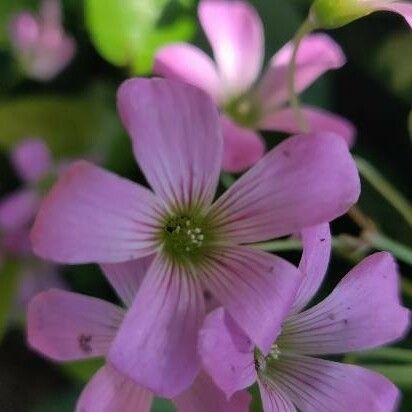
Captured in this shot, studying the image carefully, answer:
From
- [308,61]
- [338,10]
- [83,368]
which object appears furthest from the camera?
[83,368]

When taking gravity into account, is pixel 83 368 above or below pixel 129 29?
below

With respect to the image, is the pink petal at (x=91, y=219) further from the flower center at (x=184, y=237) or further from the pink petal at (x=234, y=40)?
the pink petal at (x=234, y=40)

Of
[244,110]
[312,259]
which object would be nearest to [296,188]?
[312,259]

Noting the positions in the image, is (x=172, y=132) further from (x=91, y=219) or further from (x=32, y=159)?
(x=32, y=159)

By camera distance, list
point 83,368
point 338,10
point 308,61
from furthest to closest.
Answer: point 83,368
point 308,61
point 338,10

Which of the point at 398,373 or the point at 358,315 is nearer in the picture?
the point at 358,315

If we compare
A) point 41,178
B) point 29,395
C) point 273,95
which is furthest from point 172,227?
point 29,395

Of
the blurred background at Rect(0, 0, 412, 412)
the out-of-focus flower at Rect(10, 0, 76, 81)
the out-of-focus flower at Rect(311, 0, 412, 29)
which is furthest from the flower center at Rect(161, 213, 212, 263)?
the out-of-focus flower at Rect(10, 0, 76, 81)
